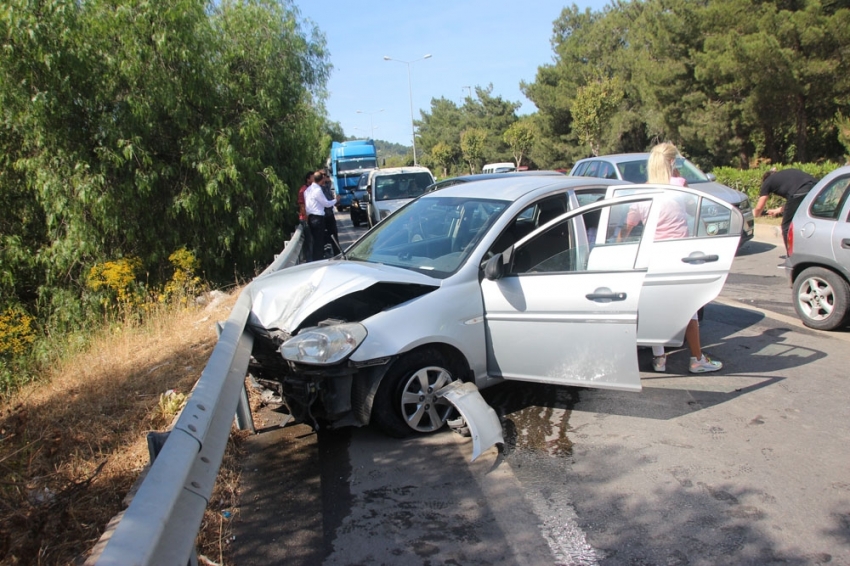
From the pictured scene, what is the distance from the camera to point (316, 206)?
41.2 ft

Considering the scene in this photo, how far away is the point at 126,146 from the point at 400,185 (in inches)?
327

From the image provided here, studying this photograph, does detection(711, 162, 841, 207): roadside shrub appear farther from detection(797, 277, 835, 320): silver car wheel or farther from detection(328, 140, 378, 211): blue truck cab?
detection(328, 140, 378, 211): blue truck cab

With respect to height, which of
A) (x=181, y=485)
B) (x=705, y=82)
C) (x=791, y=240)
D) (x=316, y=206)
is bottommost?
(x=181, y=485)

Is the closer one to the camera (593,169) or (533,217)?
(533,217)

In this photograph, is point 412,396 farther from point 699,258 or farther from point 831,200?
point 831,200

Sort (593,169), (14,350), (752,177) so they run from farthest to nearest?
1. (752,177)
2. (593,169)
3. (14,350)

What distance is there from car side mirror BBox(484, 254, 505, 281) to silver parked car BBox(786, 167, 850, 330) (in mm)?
4121

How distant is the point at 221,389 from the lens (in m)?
3.50

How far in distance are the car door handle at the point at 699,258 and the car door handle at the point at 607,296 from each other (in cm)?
94

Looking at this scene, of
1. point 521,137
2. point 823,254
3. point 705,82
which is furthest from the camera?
point 521,137

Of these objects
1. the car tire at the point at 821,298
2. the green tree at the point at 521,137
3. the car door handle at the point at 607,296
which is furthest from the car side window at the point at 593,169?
the green tree at the point at 521,137

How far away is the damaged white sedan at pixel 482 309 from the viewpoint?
14.4ft

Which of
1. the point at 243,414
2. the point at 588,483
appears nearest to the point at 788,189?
the point at 588,483

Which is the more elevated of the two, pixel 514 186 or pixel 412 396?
pixel 514 186
